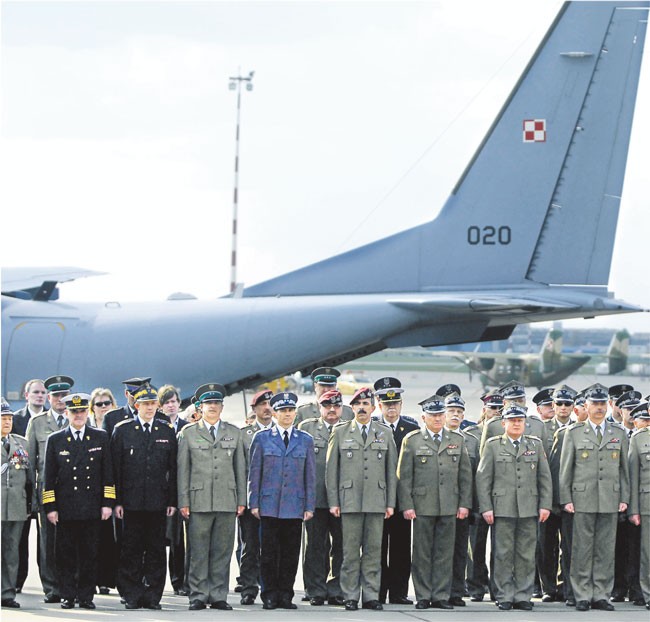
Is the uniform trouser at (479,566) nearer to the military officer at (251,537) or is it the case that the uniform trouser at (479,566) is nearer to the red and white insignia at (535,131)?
the military officer at (251,537)

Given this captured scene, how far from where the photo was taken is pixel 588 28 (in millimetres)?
13844

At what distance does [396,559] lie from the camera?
8.11 m

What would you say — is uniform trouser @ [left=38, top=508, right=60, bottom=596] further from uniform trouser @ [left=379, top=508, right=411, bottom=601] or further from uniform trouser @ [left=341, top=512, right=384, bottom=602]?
uniform trouser @ [left=379, top=508, right=411, bottom=601]

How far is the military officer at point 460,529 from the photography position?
8195mm

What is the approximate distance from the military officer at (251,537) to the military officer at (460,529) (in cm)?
138

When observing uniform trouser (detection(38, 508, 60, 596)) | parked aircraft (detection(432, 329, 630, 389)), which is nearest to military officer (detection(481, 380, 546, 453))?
uniform trouser (detection(38, 508, 60, 596))

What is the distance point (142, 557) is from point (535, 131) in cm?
820

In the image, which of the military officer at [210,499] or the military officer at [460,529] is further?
the military officer at [460,529]

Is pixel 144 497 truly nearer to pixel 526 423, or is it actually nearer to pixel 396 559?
pixel 396 559

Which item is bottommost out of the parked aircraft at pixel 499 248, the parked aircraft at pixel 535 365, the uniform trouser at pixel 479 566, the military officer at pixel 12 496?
the parked aircraft at pixel 535 365

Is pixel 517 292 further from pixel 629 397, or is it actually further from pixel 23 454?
pixel 23 454

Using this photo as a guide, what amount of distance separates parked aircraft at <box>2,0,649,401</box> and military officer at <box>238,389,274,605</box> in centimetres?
515

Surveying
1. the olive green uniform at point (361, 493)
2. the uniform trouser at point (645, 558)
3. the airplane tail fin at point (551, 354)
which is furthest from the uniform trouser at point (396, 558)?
the airplane tail fin at point (551, 354)

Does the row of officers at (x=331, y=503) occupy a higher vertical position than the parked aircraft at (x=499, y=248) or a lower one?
lower
